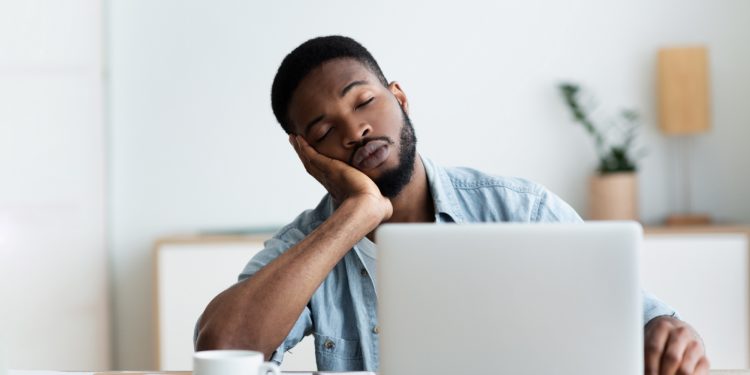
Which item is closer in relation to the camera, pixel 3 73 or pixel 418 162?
pixel 418 162

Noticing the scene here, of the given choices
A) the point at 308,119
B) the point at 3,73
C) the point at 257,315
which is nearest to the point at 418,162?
the point at 308,119

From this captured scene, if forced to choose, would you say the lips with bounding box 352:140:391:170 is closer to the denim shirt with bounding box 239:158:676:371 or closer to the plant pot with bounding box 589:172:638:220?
the denim shirt with bounding box 239:158:676:371

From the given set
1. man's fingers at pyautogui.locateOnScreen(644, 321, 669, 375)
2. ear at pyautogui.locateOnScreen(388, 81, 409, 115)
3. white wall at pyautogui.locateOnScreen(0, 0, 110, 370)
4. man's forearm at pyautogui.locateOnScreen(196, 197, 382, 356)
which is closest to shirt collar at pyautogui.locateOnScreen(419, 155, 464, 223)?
ear at pyautogui.locateOnScreen(388, 81, 409, 115)

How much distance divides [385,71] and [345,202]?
7.25 ft

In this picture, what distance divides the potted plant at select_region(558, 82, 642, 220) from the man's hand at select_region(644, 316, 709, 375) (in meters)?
2.26

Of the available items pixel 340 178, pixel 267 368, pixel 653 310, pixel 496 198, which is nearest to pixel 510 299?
pixel 267 368

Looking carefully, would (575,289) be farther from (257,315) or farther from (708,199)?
(708,199)

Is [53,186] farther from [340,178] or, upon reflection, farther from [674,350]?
[674,350]

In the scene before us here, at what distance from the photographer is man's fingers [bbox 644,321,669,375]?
4.45ft

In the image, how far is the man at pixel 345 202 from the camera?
1.59 meters

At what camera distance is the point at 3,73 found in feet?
9.10

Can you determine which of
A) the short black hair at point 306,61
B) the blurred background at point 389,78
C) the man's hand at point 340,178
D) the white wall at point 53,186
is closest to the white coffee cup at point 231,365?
the man's hand at point 340,178

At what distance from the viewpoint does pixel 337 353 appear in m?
1.85

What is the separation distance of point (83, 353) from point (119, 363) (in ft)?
1.28
